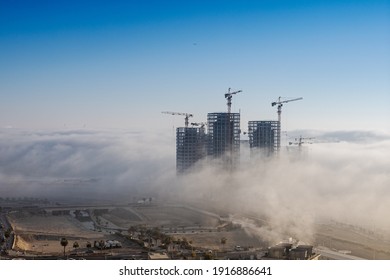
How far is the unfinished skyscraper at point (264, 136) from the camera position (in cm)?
1441

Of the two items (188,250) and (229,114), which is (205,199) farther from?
(188,250)

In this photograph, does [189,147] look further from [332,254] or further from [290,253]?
[290,253]

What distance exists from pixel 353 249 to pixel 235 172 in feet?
15.8

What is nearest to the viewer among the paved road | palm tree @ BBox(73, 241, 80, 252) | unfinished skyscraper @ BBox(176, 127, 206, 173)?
the paved road

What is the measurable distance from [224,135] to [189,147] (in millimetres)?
1035

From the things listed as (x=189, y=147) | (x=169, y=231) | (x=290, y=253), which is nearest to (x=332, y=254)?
(x=290, y=253)

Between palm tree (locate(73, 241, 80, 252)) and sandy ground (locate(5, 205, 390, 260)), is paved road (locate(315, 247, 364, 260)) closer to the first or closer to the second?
sandy ground (locate(5, 205, 390, 260))

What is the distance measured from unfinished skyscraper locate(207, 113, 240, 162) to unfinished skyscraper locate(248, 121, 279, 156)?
48cm

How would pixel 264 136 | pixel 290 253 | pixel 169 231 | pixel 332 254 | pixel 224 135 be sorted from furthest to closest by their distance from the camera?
pixel 264 136
pixel 224 135
pixel 169 231
pixel 332 254
pixel 290 253

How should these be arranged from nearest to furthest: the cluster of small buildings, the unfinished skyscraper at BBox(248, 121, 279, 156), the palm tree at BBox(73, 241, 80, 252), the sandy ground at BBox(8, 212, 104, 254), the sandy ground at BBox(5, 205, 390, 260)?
the cluster of small buildings, the palm tree at BBox(73, 241, 80, 252), the sandy ground at BBox(8, 212, 104, 254), the sandy ground at BBox(5, 205, 390, 260), the unfinished skyscraper at BBox(248, 121, 279, 156)

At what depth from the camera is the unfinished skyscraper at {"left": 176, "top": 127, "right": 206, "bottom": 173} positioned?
556 inches

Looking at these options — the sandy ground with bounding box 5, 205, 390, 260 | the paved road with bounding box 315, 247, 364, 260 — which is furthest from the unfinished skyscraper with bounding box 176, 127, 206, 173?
the paved road with bounding box 315, 247, 364, 260

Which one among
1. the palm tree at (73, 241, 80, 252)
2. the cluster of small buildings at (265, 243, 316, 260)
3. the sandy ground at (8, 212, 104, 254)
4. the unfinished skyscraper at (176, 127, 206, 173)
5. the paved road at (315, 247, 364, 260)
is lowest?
the sandy ground at (8, 212, 104, 254)

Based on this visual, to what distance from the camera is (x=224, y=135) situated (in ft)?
46.9
